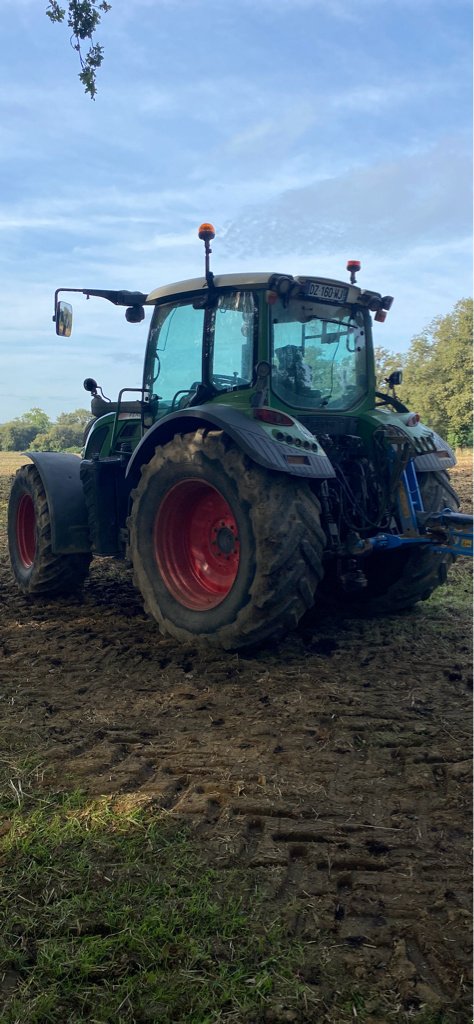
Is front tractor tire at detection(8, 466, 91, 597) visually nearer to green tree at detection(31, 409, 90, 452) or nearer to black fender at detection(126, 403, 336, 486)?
black fender at detection(126, 403, 336, 486)

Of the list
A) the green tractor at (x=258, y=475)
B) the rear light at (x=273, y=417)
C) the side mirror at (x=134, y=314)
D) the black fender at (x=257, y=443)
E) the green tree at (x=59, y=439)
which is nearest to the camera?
the black fender at (x=257, y=443)

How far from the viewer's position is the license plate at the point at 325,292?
16.7 feet

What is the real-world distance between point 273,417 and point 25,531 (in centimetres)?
331

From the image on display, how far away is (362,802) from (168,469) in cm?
260

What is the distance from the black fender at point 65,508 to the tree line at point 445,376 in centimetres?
3593

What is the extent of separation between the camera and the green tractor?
457 centimetres

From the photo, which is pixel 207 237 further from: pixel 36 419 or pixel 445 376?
pixel 36 419

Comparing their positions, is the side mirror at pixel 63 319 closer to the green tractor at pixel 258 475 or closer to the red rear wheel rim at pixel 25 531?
the green tractor at pixel 258 475

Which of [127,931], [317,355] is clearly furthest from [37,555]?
[127,931]

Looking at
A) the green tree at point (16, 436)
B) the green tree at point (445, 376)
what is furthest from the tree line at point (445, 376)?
the green tree at point (16, 436)

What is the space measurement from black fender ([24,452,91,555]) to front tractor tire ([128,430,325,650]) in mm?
1095

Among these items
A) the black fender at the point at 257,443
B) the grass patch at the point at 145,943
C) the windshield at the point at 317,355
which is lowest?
the grass patch at the point at 145,943

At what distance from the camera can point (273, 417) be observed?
186 inches

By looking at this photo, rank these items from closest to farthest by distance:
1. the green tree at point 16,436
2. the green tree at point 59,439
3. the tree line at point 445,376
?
the tree line at point 445,376 < the green tree at point 59,439 < the green tree at point 16,436
